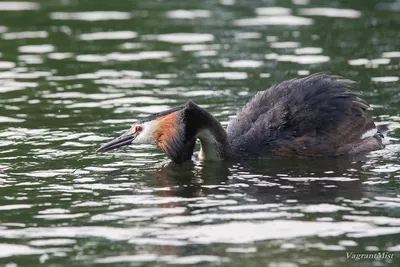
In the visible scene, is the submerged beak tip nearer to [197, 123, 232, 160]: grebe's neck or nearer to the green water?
the green water

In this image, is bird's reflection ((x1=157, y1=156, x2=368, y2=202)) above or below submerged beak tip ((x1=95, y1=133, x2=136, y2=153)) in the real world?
below

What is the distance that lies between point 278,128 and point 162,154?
5.37 feet

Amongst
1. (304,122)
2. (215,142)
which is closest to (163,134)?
(215,142)

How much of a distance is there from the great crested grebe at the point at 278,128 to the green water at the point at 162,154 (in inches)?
7.7

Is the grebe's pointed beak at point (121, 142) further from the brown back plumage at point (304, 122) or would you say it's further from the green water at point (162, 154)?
the brown back plumage at point (304, 122)

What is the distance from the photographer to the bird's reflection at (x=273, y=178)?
1123 centimetres

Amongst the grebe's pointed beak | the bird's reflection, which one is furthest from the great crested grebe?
the bird's reflection

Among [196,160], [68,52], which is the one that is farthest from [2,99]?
[196,160]

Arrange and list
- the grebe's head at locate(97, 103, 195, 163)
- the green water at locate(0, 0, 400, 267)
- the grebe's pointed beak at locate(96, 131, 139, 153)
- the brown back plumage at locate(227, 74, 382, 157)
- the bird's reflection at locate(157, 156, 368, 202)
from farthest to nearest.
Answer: the brown back plumage at locate(227, 74, 382, 157)
the grebe's pointed beak at locate(96, 131, 139, 153)
the grebe's head at locate(97, 103, 195, 163)
the bird's reflection at locate(157, 156, 368, 202)
the green water at locate(0, 0, 400, 267)

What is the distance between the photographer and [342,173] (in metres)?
12.2

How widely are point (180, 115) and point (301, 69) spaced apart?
5.45 meters

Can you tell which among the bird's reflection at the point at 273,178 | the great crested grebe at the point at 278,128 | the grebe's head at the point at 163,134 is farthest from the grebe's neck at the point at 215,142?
the grebe's head at the point at 163,134

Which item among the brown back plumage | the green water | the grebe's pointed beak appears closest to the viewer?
the green water

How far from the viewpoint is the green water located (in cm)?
948
